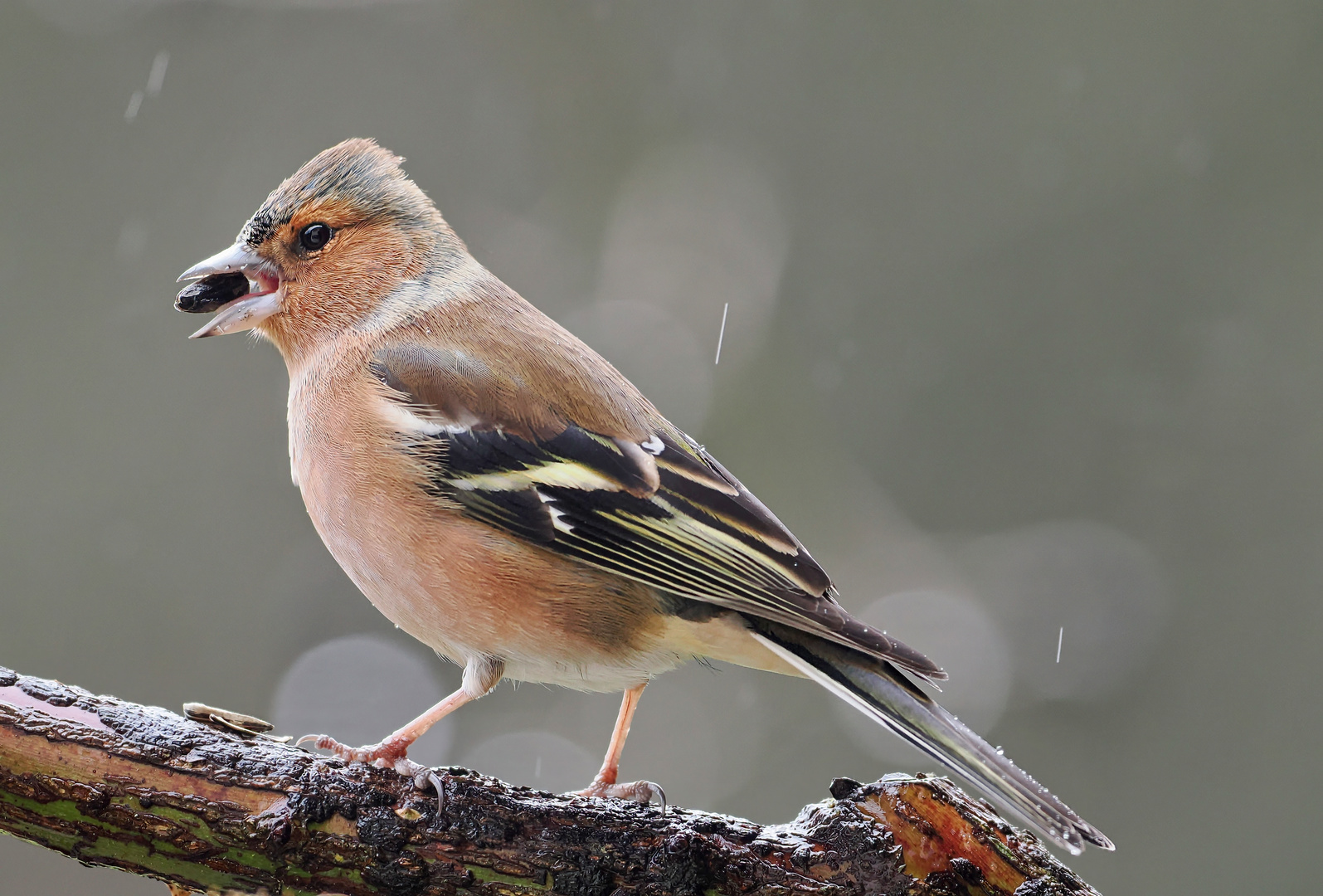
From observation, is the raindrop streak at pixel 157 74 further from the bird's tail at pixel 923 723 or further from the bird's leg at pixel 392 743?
the bird's tail at pixel 923 723

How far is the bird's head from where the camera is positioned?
3861mm

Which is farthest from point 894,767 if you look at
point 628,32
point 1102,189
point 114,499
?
point 628,32

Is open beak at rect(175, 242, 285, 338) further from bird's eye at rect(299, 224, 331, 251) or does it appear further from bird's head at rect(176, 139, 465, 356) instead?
bird's eye at rect(299, 224, 331, 251)

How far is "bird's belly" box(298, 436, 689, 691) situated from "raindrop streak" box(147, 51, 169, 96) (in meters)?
6.69

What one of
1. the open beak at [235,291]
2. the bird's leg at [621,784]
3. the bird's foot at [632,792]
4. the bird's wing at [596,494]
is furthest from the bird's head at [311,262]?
the bird's foot at [632,792]

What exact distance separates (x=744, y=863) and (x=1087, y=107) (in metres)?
7.53

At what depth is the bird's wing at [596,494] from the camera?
10.7ft

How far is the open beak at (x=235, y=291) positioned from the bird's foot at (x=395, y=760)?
151 cm

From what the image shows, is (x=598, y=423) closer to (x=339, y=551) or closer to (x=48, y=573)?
(x=339, y=551)

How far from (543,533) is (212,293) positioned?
61.6 inches

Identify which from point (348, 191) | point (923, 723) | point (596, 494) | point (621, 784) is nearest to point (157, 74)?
point (348, 191)

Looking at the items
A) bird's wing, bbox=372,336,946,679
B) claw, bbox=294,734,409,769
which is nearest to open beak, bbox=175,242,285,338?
bird's wing, bbox=372,336,946,679

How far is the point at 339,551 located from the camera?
11.2ft

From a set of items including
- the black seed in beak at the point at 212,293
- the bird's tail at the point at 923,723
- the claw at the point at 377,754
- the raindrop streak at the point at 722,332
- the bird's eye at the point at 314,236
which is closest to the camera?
the bird's tail at the point at 923,723
